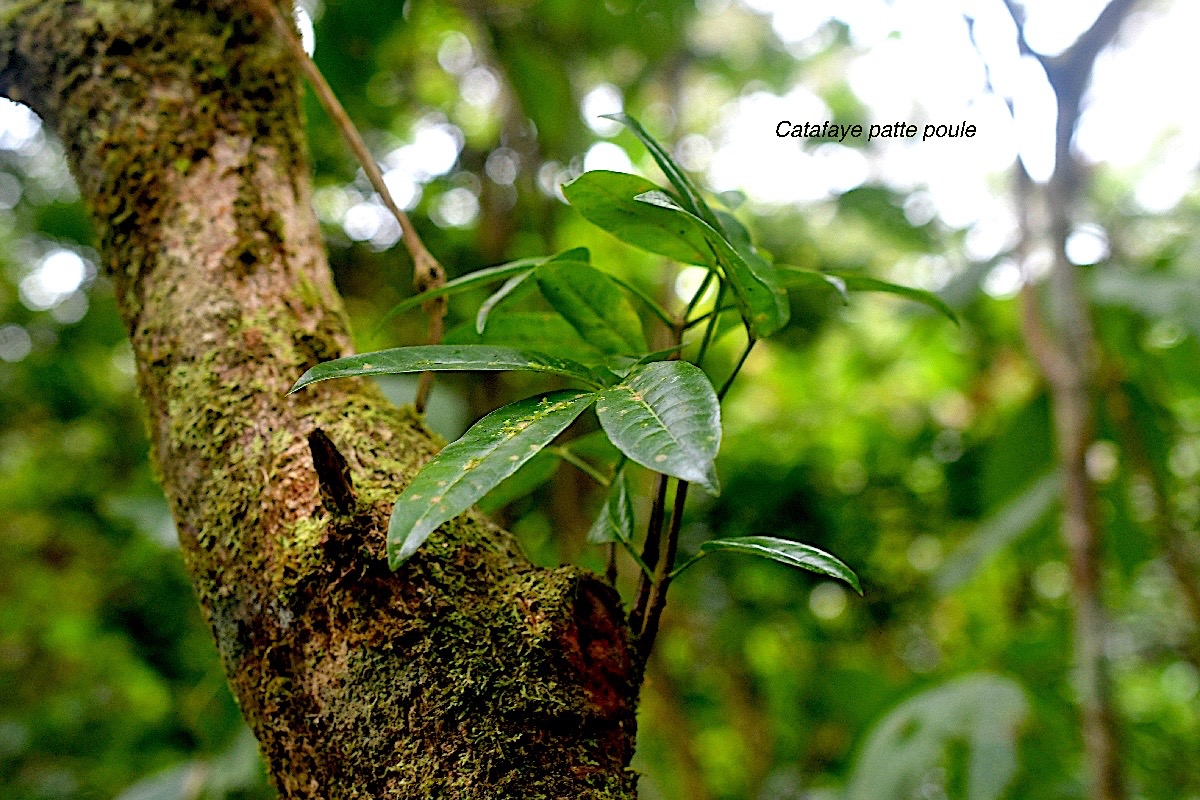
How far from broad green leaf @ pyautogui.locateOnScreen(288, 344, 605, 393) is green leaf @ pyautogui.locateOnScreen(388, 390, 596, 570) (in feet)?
0.07

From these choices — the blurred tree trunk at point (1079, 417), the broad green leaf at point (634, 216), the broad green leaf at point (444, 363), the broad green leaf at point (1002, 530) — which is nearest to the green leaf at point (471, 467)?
the broad green leaf at point (444, 363)

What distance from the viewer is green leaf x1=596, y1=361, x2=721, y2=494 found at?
34cm

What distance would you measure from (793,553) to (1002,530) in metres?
1.06

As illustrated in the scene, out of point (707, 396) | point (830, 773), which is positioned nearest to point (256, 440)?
point (707, 396)

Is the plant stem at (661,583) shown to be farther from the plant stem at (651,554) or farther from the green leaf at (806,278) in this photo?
the green leaf at (806,278)

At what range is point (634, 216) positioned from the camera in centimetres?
49

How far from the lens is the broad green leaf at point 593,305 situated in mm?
523

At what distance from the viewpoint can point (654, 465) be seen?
0.34m

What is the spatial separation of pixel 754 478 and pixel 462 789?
1414mm

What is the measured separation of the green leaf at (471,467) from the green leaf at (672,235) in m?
0.10

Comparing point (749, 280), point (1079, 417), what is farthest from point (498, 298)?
point (1079, 417)

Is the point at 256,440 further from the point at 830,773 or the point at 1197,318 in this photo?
the point at 830,773

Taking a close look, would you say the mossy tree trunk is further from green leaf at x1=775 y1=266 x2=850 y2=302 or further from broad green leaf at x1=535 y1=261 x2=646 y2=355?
green leaf at x1=775 y1=266 x2=850 y2=302

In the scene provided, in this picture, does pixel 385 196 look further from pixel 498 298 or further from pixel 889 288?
pixel 889 288
